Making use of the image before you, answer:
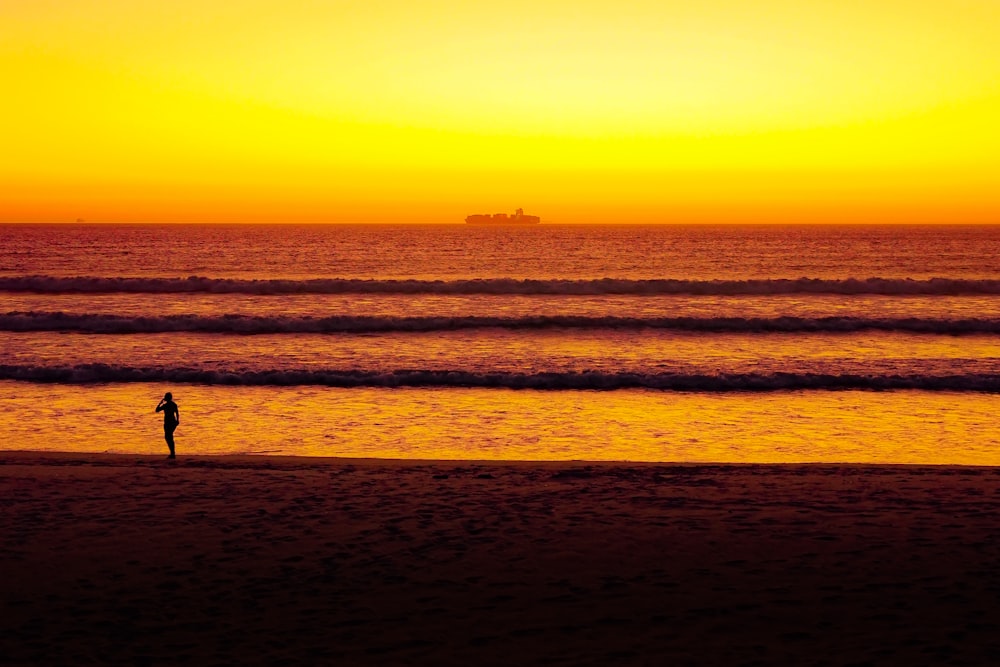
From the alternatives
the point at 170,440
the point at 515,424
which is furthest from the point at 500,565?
Result: the point at 515,424

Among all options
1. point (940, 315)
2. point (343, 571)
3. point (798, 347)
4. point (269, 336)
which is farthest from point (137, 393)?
point (940, 315)

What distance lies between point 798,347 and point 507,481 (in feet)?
62.6

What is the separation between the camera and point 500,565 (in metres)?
8.45

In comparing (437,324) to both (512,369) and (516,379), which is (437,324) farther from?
(516,379)

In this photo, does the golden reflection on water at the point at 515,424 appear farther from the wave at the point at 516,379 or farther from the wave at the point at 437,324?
the wave at the point at 437,324

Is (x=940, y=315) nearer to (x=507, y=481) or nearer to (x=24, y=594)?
(x=507, y=481)

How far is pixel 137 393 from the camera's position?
20.1 metres

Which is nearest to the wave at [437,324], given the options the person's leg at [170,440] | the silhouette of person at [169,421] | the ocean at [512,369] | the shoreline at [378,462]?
the ocean at [512,369]

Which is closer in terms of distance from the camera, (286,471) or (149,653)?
(149,653)

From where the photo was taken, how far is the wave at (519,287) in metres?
47.9

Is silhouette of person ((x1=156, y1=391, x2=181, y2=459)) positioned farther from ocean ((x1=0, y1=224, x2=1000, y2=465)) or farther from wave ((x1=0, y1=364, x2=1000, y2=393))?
wave ((x1=0, y1=364, x2=1000, y2=393))

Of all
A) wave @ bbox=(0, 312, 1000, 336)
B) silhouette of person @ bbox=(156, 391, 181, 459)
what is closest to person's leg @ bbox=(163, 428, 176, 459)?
silhouette of person @ bbox=(156, 391, 181, 459)

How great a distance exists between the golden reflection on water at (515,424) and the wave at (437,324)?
A: 11.9 m

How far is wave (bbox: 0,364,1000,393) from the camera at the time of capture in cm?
2103
